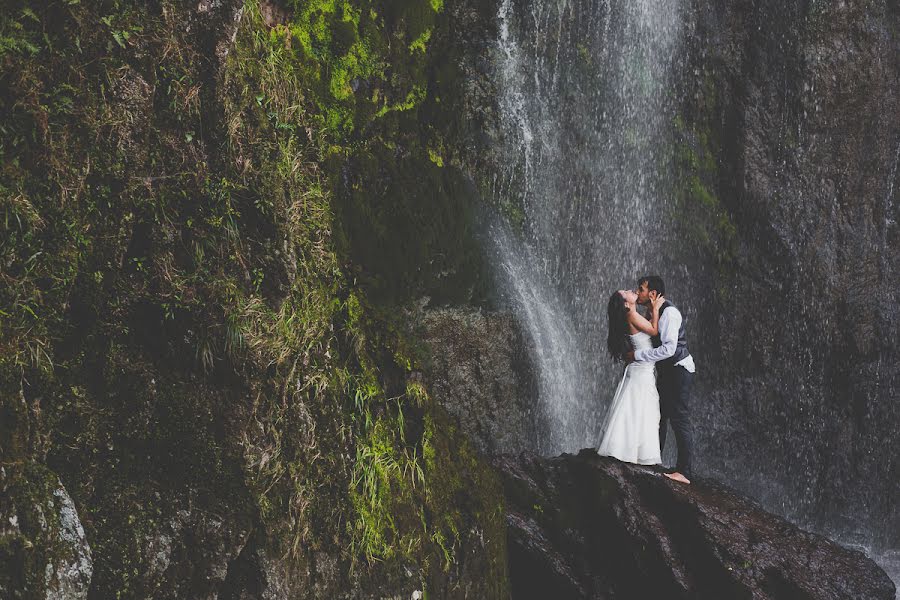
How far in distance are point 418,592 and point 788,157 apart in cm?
933

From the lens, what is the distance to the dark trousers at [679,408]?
7.13 metres

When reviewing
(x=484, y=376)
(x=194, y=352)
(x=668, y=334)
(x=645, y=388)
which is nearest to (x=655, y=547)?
(x=645, y=388)

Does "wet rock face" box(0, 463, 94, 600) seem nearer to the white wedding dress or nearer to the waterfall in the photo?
the white wedding dress

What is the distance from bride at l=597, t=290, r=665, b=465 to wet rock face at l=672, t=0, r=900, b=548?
4511 mm

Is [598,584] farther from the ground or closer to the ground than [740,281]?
closer to the ground

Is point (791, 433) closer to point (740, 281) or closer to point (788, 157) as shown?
point (740, 281)

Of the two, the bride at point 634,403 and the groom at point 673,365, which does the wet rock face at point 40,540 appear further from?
the groom at point 673,365

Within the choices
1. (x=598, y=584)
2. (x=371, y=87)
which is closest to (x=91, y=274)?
(x=598, y=584)

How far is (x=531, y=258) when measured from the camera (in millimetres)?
10102

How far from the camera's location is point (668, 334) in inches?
278

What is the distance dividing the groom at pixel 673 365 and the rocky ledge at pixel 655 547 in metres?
0.47

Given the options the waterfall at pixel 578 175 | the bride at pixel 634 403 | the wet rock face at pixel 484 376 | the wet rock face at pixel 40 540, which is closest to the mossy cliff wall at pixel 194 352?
the wet rock face at pixel 40 540

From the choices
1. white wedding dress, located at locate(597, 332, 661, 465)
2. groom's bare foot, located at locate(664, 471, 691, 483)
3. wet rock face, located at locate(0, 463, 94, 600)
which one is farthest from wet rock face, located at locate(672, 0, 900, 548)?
wet rock face, located at locate(0, 463, 94, 600)

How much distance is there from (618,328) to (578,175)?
371 cm
